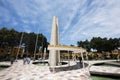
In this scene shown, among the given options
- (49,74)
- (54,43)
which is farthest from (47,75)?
(54,43)

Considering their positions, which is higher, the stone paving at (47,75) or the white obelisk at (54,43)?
the white obelisk at (54,43)

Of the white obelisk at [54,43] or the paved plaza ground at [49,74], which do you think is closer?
the paved plaza ground at [49,74]

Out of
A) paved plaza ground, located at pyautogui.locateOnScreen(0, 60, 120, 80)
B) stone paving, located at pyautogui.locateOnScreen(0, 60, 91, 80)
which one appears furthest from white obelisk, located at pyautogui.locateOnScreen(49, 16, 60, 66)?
stone paving, located at pyautogui.locateOnScreen(0, 60, 91, 80)

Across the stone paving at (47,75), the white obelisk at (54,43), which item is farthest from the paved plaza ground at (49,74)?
the white obelisk at (54,43)

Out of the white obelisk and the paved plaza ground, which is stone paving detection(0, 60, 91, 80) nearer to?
the paved plaza ground

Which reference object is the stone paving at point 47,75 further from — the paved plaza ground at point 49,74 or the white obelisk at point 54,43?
the white obelisk at point 54,43

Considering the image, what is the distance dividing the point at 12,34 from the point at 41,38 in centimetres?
1681

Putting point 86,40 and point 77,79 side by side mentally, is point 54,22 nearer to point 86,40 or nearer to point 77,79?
point 77,79

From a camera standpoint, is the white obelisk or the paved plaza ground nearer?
the paved plaza ground

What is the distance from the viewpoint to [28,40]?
54875 millimetres

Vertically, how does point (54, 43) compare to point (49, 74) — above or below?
above

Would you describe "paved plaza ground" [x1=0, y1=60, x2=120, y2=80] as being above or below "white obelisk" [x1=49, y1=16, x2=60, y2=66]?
below

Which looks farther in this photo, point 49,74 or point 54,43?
point 54,43

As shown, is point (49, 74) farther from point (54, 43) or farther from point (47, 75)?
point (54, 43)
